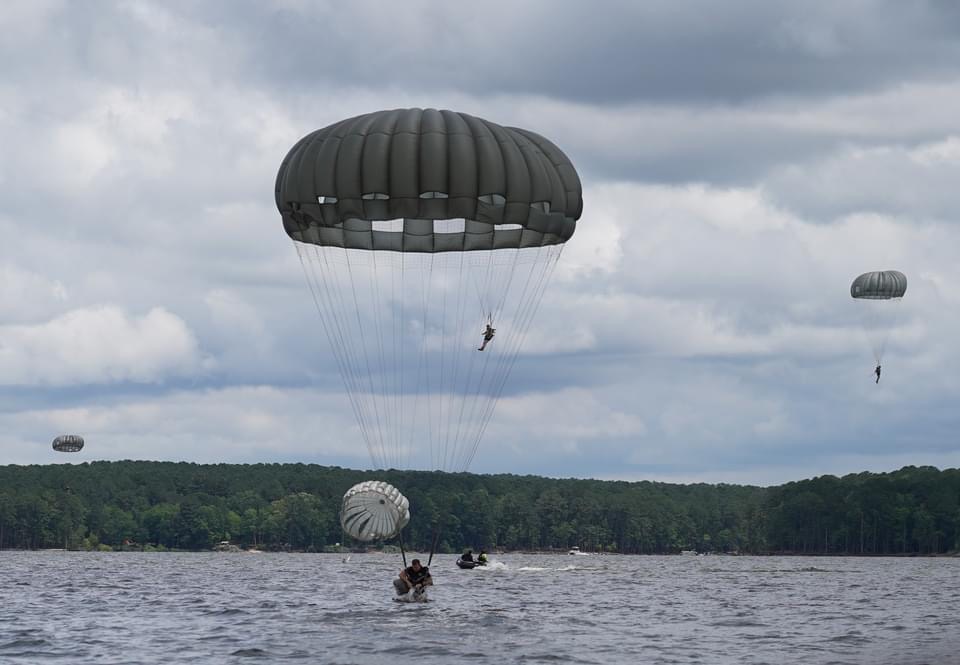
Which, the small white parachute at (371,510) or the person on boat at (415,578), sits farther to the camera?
the small white parachute at (371,510)

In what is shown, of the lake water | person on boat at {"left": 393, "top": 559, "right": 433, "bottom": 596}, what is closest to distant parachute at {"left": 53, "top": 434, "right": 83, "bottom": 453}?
the lake water

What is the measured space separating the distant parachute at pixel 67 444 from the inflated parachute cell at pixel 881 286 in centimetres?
11366

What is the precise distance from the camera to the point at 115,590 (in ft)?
257

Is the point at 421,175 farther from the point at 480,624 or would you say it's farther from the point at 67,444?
the point at 67,444

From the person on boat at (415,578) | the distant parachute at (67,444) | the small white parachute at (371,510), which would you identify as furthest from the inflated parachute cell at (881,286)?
the distant parachute at (67,444)

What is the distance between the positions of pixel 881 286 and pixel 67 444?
116m

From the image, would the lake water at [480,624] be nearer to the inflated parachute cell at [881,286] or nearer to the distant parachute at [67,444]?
the inflated parachute cell at [881,286]

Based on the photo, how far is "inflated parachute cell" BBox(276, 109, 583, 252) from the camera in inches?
1644

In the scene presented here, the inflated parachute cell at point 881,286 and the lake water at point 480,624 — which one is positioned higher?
the inflated parachute cell at point 881,286

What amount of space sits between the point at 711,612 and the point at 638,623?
25.7ft

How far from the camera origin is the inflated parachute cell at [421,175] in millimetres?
41750

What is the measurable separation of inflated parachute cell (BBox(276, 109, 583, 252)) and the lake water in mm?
13181

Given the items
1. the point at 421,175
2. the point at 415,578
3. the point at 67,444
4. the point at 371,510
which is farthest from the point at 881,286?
the point at 67,444

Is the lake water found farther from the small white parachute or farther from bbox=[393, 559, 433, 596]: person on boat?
the small white parachute
